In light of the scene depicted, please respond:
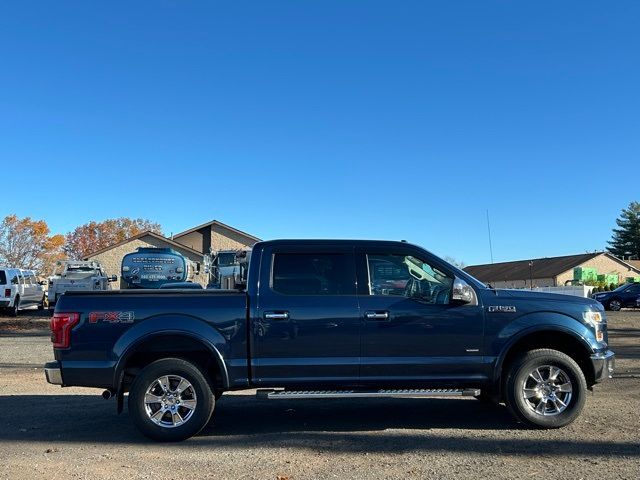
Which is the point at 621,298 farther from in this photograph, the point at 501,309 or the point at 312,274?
the point at 312,274

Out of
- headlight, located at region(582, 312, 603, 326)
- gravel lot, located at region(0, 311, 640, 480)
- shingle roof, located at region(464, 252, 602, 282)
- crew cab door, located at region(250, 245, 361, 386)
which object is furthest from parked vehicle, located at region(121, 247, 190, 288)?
shingle roof, located at region(464, 252, 602, 282)

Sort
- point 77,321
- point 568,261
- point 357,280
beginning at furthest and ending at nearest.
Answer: point 568,261, point 357,280, point 77,321

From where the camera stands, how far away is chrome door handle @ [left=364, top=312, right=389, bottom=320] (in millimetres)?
6434

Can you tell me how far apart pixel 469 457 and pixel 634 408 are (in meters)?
3.31

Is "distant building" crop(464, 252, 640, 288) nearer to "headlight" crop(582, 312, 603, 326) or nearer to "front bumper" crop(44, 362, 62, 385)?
"headlight" crop(582, 312, 603, 326)

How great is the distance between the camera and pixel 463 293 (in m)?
6.54

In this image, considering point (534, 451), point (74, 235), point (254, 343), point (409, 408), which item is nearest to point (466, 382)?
point (534, 451)

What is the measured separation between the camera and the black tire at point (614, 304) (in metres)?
31.4

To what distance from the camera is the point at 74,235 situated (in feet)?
273

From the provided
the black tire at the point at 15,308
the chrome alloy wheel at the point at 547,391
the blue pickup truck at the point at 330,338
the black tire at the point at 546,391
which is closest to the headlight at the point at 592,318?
the blue pickup truck at the point at 330,338

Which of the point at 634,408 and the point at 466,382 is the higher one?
the point at 466,382

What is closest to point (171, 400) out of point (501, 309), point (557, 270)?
point (501, 309)

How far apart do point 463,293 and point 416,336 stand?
686 millimetres

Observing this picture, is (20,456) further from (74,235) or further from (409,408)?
(74,235)
